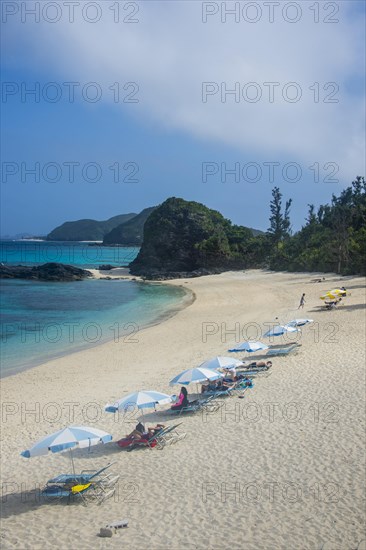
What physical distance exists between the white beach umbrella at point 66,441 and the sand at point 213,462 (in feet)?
3.37

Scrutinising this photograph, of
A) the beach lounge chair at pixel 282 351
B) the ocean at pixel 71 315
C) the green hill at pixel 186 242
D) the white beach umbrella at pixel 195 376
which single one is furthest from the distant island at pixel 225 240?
the white beach umbrella at pixel 195 376

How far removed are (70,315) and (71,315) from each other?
9 centimetres

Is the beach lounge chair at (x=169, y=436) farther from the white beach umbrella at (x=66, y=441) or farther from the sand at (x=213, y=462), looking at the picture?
the white beach umbrella at (x=66, y=441)

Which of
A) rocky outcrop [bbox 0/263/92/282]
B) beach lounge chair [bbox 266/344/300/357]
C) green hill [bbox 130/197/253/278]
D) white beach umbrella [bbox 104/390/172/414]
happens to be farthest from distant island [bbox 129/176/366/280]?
white beach umbrella [bbox 104/390/172/414]


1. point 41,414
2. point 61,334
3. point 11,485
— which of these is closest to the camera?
point 11,485

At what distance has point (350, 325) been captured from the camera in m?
27.0

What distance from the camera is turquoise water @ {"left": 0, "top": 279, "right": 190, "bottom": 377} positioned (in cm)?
2858

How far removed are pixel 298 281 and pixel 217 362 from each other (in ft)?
125

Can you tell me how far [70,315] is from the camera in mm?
40750

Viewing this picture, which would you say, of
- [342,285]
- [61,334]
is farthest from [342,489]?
[342,285]

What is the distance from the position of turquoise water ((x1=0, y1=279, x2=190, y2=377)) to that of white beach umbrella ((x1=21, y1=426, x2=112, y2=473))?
516 inches

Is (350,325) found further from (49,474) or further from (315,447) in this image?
(49,474)

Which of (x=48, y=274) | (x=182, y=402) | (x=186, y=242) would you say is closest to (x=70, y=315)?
(x=182, y=402)

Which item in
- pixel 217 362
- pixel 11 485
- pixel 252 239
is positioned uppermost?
pixel 252 239
